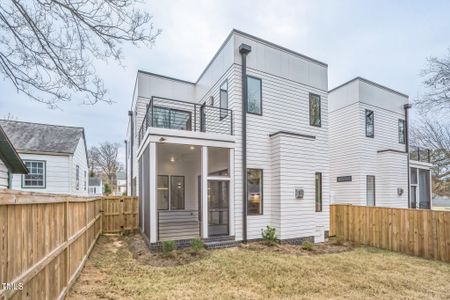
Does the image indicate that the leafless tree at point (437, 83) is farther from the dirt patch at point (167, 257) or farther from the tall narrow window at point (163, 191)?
the tall narrow window at point (163, 191)

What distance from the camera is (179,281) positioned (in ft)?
17.0

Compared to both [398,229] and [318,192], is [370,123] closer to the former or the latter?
[318,192]

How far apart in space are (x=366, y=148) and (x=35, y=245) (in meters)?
13.3

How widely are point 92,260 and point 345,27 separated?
1371 cm

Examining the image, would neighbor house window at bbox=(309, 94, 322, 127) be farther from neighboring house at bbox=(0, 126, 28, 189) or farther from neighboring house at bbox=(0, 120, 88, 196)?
neighboring house at bbox=(0, 120, 88, 196)

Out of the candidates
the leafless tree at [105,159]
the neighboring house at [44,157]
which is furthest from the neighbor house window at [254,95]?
the leafless tree at [105,159]

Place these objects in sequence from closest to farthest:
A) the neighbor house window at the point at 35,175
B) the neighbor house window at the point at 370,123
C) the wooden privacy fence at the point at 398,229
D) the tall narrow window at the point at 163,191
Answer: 1. the wooden privacy fence at the point at 398,229
2. the neighbor house window at the point at 35,175
3. the tall narrow window at the point at 163,191
4. the neighbor house window at the point at 370,123

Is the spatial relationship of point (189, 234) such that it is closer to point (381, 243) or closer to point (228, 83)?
point (228, 83)


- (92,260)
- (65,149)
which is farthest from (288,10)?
(65,149)

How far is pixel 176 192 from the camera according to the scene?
1202 cm

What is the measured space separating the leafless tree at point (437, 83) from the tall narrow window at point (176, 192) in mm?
10483

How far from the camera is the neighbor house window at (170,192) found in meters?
11.7

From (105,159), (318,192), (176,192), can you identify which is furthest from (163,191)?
(105,159)

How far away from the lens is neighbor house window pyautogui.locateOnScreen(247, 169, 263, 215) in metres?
8.92
